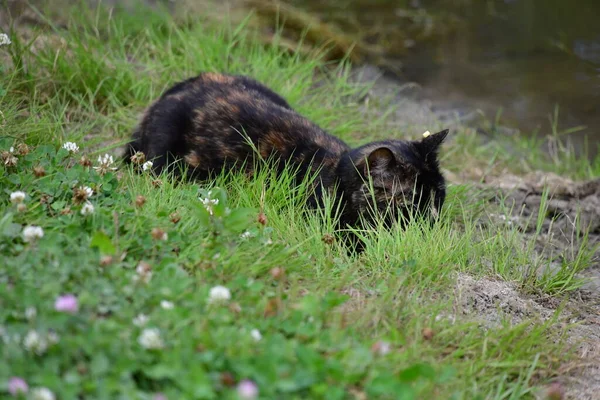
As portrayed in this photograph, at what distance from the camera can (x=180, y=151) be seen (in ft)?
14.8

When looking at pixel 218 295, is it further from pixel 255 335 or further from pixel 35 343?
pixel 35 343

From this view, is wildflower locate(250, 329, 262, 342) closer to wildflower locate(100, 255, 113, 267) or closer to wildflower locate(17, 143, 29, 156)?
wildflower locate(100, 255, 113, 267)

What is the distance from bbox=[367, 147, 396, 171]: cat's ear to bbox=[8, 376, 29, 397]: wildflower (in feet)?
7.34

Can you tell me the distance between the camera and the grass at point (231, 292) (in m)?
2.29

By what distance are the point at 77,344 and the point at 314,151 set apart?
2318 mm

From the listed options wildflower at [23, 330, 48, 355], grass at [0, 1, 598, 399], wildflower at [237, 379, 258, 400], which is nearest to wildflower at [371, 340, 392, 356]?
grass at [0, 1, 598, 399]

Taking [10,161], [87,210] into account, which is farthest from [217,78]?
[87,210]

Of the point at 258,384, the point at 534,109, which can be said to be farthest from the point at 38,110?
the point at 534,109

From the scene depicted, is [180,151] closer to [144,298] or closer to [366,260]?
[366,260]

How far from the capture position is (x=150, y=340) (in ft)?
7.57

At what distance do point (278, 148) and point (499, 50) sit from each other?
5.43 metres

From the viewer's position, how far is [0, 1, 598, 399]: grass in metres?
2.29

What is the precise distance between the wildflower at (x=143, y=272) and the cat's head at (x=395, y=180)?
1505mm

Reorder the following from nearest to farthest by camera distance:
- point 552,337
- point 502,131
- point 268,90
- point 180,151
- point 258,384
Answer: point 258,384 → point 552,337 → point 180,151 → point 268,90 → point 502,131
